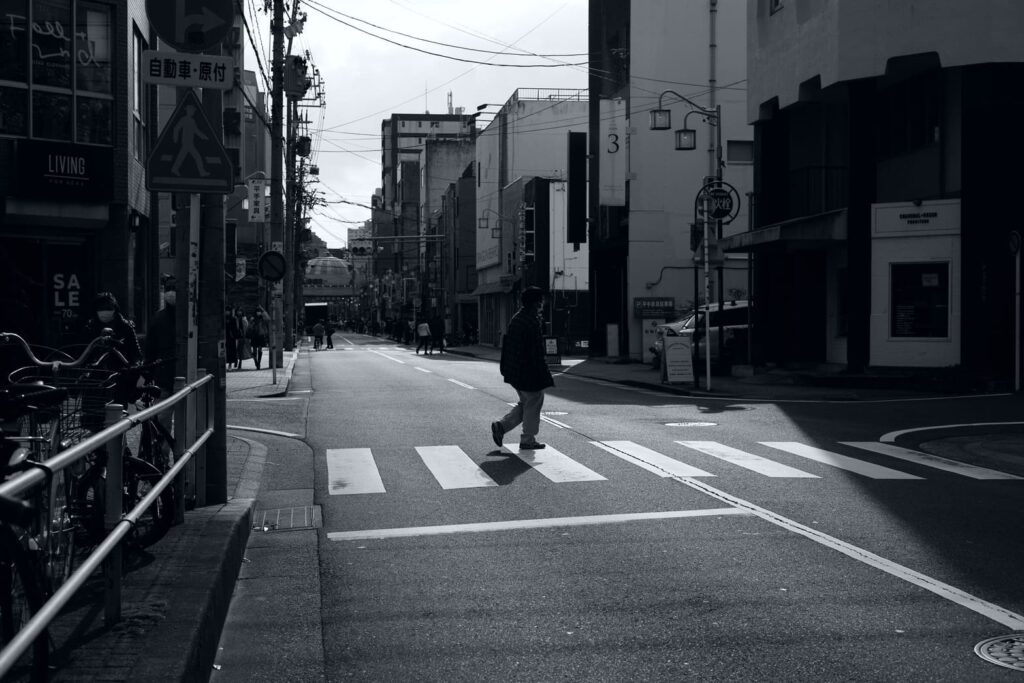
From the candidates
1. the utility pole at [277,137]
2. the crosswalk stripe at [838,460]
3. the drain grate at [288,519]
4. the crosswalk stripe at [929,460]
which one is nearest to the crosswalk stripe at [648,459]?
the crosswalk stripe at [838,460]

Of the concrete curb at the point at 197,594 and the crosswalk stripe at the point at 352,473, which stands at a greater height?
the concrete curb at the point at 197,594

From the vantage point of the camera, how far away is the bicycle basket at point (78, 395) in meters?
5.32

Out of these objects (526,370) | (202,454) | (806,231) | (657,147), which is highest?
Result: (657,147)

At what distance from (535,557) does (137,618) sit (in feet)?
9.82

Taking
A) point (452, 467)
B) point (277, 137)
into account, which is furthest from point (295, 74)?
point (452, 467)

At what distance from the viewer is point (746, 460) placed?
11812 millimetres

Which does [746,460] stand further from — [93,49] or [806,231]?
[93,49]

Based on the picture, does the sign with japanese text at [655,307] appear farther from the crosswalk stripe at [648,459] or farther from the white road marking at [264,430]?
the crosswalk stripe at [648,459]

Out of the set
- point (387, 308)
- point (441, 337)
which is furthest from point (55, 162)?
point (387, 308)

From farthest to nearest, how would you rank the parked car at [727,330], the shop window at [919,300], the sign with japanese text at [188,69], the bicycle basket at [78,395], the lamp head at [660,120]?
1. the parked car at [727,330]
2. the lamp head at [660,120]
3. the shop window at [919,300]
4. the sign with japanese text at [188,69]
5. the bicycle basket at [78,395]

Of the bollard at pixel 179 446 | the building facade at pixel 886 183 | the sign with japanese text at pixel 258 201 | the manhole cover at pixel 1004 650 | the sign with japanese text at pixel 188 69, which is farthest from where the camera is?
the sign with japanese text at pixel 258 201

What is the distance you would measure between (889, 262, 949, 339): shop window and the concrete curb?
19290 millimetres

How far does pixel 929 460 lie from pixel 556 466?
4073 millimetres

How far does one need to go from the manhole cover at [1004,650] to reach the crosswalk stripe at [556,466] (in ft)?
17.8
